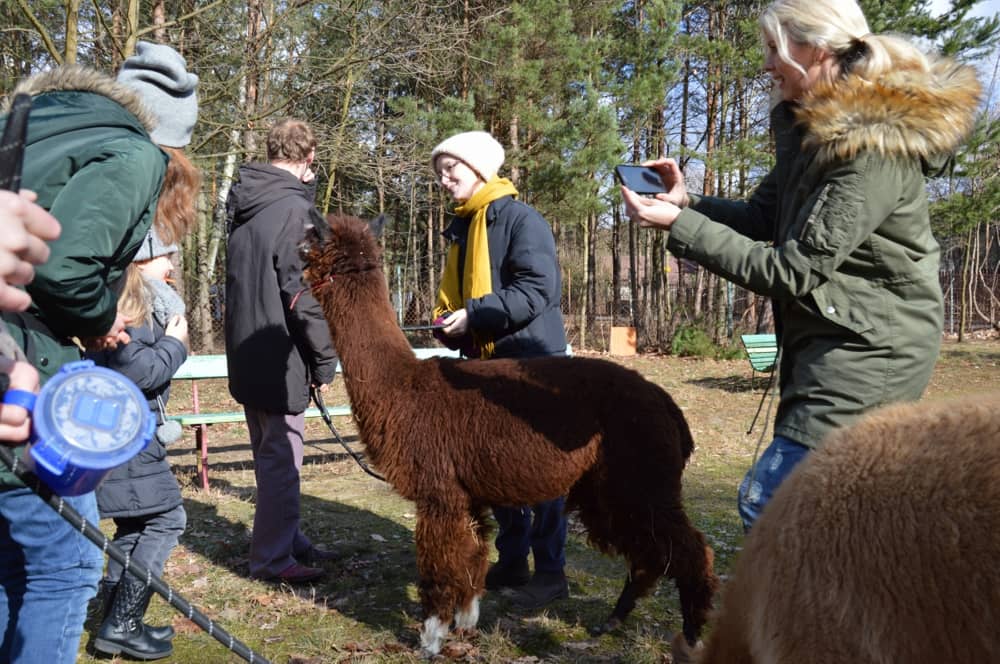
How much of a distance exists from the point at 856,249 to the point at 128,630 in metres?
3.58

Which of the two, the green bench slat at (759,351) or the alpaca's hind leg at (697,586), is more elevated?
the green bench slat at (759,351)

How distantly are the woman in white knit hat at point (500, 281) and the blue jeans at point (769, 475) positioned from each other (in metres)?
1.80

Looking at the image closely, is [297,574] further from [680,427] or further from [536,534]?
[680,427]

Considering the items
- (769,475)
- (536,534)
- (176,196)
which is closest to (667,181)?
(769,475)

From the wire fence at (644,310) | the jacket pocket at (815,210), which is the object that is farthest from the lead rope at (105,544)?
the wire fence at (644,310)

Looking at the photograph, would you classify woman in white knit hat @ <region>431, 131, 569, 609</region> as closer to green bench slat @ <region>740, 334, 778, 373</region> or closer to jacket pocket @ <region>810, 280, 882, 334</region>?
jacket pocket @ <region>810, 280, 882, 334</region>

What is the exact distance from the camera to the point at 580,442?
3.46 metres

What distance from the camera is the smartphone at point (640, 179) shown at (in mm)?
2771

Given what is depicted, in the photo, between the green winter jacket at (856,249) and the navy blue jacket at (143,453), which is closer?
the green winter jacket at (856,249)

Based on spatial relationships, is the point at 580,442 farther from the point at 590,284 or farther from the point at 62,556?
the point at 590,284

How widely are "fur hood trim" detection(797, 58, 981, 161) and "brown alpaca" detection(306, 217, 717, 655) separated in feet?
5.59

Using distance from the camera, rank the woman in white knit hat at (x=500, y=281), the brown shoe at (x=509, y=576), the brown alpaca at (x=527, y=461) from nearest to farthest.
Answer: the brown alpaca at (x=527, y=461)
the woman in white knit hat at (x=500, y=281)
the brown shoe at (x=509, y=576)

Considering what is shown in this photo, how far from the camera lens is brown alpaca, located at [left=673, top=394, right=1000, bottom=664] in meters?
1.20

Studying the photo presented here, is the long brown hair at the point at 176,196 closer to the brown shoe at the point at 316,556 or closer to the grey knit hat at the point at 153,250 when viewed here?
the grey knit hat at the point at 153,250
